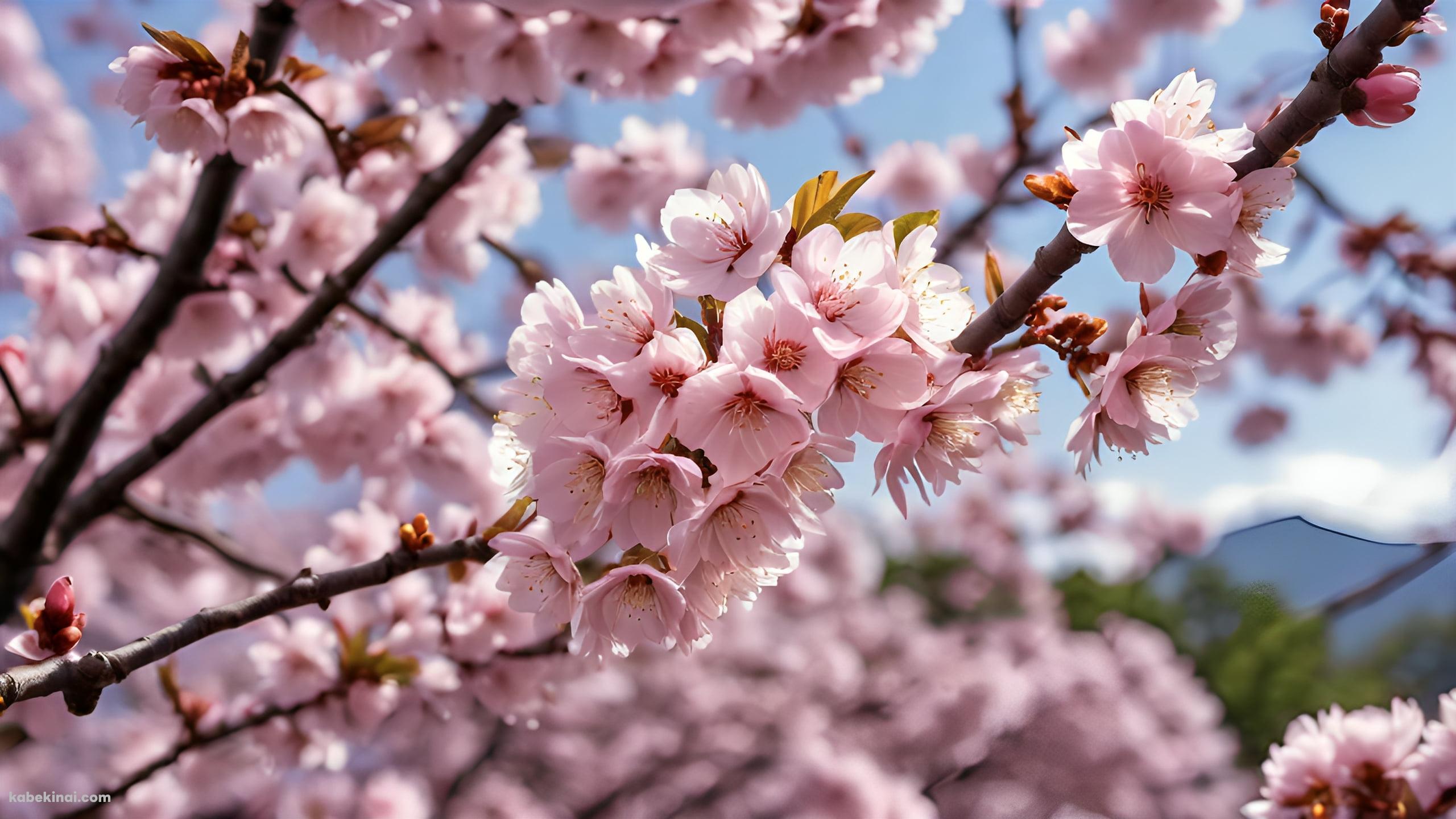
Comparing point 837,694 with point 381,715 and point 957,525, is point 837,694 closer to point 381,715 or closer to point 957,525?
point 957,525

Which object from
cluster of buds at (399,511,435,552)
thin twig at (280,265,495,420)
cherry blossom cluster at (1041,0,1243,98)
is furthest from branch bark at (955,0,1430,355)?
cherry blossom cluster at (1041,0,1243,98)

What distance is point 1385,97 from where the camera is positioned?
1.59ft

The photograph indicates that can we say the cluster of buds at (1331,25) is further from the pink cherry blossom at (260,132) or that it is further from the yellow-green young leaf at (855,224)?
the pink cherry blossom at (260,132)

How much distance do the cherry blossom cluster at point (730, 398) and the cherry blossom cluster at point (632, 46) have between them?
89cm

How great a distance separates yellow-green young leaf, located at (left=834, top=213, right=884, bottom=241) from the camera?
1.87 ft

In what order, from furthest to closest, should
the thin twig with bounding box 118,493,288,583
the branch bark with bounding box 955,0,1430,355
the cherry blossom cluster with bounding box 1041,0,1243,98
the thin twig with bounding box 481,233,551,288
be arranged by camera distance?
the cherry blossom cluster with bounding box 1041,0,1243,98 → the thin twig with bounding box 481,233,551,288 → the thin twig with bounding box 118,493,288,583 → the branch bark with bounding box 955,0,1430,355

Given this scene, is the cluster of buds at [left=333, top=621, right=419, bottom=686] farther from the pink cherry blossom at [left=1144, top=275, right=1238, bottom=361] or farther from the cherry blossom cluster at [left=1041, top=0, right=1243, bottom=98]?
the cherry blossom cluster at [left=1041, top=0, right=1243, bottom=98]

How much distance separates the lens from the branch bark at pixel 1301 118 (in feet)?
1.55

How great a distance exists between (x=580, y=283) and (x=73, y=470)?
182cm

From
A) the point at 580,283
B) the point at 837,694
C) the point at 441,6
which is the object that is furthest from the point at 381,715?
the point at 837,694

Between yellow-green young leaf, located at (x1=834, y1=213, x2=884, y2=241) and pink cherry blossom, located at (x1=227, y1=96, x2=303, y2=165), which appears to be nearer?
yellow-green young leaf, located at (x1=834, y1=213, x2=884, y2=241)

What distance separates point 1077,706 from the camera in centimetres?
336

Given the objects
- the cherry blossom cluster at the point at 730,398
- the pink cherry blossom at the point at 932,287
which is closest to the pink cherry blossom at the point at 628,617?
the cherry blossom cluster at the point at 730,398

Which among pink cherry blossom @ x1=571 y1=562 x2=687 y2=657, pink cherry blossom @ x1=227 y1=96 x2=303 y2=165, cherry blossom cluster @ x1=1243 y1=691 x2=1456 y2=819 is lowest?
cherry blossom cluster @ x1=1243 y1=691 x2=1456 y2=819
